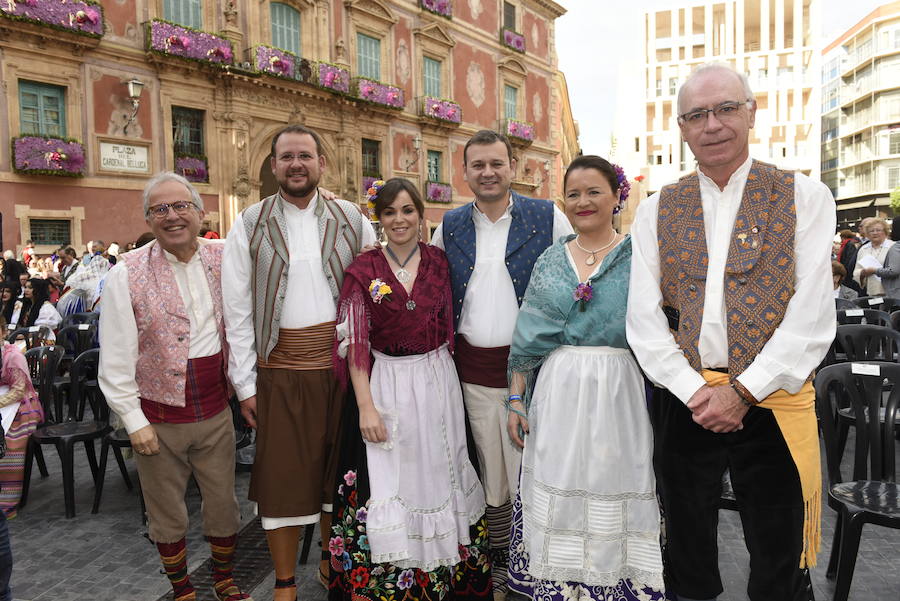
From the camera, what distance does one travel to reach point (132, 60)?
42.8 ft

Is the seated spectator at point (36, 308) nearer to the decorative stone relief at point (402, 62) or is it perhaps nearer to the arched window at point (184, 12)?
the arched window at point (184, 12)

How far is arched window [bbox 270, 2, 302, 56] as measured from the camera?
51.6ft

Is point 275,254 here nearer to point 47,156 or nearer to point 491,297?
point 491,297

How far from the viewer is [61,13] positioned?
38.3ft

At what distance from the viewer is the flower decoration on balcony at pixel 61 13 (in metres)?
11.1

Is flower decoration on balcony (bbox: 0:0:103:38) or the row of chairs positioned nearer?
the row of chairs

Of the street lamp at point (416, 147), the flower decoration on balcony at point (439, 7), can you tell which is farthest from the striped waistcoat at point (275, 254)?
the flower decoration on balcony at point (439, 7)

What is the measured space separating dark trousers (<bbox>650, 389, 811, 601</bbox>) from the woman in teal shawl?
0.33ft

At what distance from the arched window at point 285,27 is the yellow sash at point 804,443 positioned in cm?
1619

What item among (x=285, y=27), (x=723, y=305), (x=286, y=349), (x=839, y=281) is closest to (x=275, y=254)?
(x=286, y=349)

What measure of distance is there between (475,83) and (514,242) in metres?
20.8

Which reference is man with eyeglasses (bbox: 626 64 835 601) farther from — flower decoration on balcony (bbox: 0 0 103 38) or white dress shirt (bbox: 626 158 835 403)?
flower decoration on balcony (bbox: 0 0 103 38)

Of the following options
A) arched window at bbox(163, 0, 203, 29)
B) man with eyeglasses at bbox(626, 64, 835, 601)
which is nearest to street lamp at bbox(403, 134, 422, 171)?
arched window at bbox(163, 0, 203, 29)

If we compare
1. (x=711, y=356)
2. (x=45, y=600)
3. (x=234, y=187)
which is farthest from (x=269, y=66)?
(x=711, y=356)
